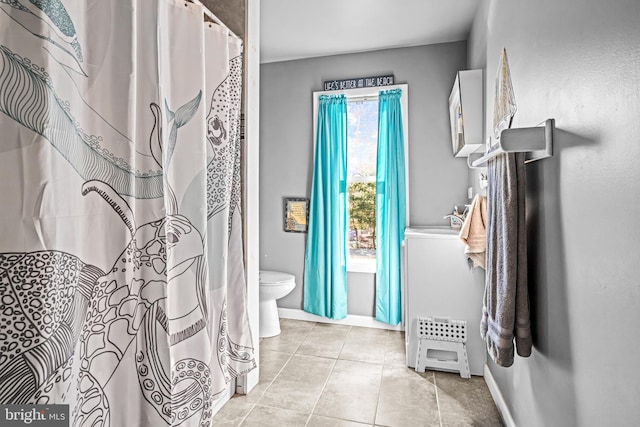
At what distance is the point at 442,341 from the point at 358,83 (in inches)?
89.7

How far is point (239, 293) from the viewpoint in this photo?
5.74 ft

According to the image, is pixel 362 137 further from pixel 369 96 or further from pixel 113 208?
pixel 113 208

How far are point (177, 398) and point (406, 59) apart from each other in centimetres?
305

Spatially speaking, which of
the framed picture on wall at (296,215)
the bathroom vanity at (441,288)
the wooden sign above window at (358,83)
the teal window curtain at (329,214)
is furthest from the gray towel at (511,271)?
the framed picture on wall at (296,215)

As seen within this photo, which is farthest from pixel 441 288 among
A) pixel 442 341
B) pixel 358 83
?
pixel 358 83

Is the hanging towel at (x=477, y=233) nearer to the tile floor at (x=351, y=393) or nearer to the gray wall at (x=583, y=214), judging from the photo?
the gray wall at (x=583, y=214)

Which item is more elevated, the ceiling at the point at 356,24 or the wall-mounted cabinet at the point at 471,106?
the ceiling at the point at 356,24

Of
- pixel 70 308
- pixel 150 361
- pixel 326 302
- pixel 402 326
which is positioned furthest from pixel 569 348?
pixel 326 302

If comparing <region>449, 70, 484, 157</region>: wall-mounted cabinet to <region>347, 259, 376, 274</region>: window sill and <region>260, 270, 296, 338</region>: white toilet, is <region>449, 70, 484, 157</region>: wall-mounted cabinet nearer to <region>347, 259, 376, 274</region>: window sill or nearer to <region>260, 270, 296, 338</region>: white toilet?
<region>347, 259, 376, 274</region>: window sill

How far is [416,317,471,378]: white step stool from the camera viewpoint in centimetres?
227

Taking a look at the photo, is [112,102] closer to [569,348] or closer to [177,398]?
[177,398]

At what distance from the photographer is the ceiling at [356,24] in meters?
2.51

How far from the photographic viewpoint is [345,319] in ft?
10.7

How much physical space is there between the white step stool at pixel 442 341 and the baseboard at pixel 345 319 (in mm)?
745
